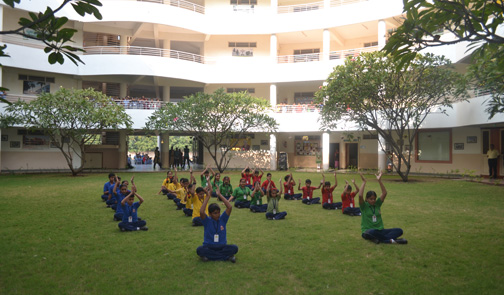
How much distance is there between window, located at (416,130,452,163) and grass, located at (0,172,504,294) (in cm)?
1318

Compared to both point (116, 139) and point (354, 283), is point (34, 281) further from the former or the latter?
point (116, 139)

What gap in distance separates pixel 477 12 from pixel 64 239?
765 centimetres

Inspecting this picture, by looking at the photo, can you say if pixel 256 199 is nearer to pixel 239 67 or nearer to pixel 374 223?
pixel 374 223

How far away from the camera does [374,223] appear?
695cm

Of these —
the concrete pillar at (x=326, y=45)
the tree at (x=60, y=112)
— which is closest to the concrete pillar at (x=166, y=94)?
the tree at (x=60, y=112)

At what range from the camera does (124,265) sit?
558cm

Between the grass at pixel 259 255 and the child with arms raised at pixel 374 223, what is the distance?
0.21 metres

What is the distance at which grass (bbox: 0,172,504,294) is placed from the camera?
476 centimetres

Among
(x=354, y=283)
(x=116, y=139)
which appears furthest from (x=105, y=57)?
(x=354, y=283)

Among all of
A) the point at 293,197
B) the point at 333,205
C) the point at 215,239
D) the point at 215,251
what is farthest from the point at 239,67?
the point at 215,251

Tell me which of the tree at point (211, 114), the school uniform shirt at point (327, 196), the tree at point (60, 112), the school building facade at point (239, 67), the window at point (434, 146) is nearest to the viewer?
the school uniform shirt at point (327, 196)

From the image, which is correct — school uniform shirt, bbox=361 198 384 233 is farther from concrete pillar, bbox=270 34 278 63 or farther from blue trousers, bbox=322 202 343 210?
concrete pillar, bbox=270 34 278 63

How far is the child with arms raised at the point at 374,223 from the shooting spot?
22.1 feet

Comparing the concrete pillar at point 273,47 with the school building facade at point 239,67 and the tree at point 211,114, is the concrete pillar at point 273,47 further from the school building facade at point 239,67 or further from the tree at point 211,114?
the tree at point 211,114
